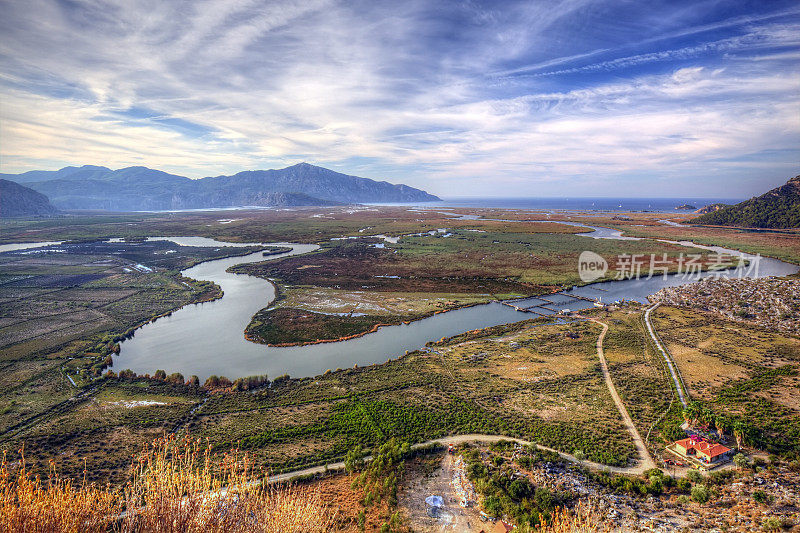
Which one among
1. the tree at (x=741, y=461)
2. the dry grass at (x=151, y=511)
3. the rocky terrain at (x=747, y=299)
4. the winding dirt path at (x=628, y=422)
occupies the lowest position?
the winding dirt path at (x=628, y=422)

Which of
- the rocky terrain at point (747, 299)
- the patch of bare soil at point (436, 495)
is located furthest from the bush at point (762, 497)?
the rocky terrain at point (747, 299)

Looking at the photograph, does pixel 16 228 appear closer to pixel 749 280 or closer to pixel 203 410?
pixel 203 410

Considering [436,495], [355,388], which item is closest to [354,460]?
[436,495]

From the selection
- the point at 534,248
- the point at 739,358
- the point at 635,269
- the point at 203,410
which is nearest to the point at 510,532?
the point at 203,410

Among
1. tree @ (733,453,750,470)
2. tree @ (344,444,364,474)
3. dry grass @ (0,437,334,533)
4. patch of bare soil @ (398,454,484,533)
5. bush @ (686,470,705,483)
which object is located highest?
dry grass @ (0,437,334,533)

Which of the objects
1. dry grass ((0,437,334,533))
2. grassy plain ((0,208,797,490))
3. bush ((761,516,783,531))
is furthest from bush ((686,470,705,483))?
dry grass ((0,437,334,533))

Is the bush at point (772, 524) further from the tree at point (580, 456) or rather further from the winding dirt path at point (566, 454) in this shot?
the tree at point (580, 456)

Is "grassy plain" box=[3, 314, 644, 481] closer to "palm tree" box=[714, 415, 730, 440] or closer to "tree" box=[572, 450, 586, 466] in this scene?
"tree" box=[572, 450, 586, 466]
